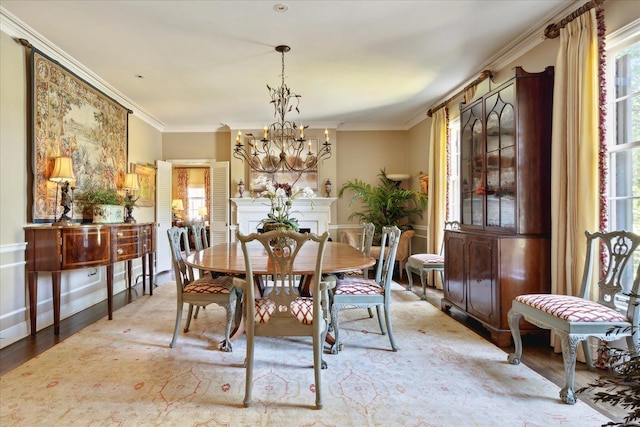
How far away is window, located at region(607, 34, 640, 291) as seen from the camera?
7.89ft

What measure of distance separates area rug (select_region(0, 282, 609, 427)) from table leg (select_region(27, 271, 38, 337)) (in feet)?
1.39

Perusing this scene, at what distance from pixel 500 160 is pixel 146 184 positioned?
5032mm

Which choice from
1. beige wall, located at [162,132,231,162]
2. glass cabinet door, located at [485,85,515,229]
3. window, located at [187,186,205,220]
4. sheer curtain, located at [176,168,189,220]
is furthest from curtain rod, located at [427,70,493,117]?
sheer curtain, located at [176,168,189,220]

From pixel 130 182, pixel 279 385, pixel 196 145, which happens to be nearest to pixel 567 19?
pixel 279 385

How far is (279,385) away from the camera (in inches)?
87.1

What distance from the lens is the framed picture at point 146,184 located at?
5.41m

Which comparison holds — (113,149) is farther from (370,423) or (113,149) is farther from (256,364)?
(370,423)

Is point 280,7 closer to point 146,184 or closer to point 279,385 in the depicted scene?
point 279,385

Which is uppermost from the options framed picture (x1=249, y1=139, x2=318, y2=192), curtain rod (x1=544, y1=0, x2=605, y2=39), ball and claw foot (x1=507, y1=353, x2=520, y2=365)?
curtain rod (x1=544, y1=0, x2=605, y2=39)

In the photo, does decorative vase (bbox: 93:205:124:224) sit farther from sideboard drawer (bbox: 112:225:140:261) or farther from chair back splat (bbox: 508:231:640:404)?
chair back splat (bbox: 508:231:640:404)

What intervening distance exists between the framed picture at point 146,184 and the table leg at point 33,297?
2401mm

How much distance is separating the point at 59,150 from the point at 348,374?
138 inches

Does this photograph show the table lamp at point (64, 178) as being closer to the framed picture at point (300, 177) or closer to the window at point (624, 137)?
the framed picture at point (300, 177)

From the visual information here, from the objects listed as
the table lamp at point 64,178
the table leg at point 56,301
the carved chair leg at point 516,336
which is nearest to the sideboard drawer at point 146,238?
the table lamp at point 64,178
